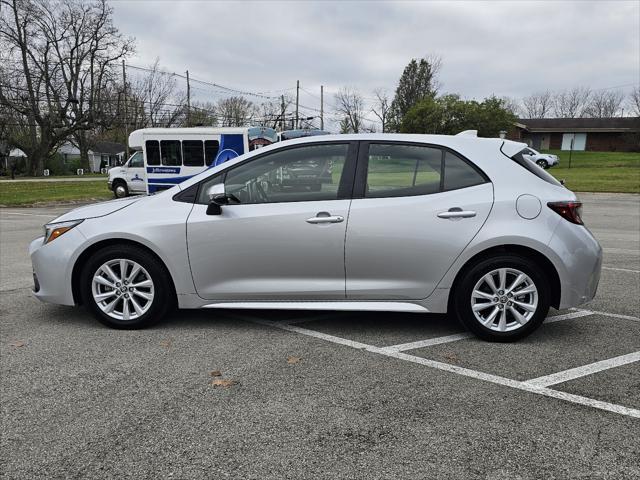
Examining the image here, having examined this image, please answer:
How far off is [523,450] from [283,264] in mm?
2218

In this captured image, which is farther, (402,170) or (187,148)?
(187,148)

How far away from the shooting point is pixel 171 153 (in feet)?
58.1

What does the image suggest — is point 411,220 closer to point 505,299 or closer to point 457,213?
point 457,213

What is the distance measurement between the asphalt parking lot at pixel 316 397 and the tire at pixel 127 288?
14 cm

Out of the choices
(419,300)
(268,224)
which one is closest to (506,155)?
(419,300)

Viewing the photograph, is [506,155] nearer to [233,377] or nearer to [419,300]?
[419,300]

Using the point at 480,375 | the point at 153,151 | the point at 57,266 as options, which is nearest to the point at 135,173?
the point at 153,151

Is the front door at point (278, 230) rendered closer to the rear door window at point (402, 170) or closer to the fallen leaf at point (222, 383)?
the rear door window at point (402, 170)

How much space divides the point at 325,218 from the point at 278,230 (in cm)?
39

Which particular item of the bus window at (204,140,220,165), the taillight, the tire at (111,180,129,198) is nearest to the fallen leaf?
the taillight

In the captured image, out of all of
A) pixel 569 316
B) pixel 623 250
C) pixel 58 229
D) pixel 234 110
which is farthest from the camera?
pixel 234 110

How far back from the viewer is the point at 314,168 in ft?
14.1

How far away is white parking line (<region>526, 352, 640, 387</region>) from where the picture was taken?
11.2 ft

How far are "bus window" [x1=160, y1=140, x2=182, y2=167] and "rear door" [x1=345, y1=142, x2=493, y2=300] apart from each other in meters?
14.5
